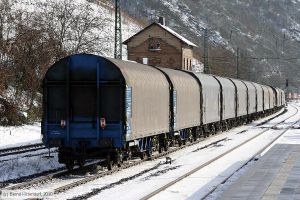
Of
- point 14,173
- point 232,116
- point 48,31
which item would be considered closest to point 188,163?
point 14,173

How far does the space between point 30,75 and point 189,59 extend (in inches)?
2178

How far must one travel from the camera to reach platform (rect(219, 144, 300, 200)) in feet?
43.0

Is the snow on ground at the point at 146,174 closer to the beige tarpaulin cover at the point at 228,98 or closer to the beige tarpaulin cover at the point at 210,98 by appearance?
the beige tarpaulin cover at the point at 210,98

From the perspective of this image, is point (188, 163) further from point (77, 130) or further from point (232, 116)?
point (232, 116)

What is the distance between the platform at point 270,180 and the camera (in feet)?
43.0

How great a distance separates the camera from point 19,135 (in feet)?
110

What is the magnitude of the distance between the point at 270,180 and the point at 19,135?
68.5 feet

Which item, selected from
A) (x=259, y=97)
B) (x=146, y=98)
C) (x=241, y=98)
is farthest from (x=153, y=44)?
(x=146, y=98)

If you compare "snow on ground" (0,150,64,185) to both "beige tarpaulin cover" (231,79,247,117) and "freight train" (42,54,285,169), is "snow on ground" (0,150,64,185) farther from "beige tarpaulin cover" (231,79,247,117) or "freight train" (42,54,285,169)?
"beige tarpaulin cover" (231,79,247,117)

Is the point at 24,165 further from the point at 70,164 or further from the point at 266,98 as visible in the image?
the point at 266,98

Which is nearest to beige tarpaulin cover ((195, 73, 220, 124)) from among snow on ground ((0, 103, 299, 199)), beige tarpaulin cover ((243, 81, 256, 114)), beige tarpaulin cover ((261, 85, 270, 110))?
snow on ground ((0, 103, 299, 199))

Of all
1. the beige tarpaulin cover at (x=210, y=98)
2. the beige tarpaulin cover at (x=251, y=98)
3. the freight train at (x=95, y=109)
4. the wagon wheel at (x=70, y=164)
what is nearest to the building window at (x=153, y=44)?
the beige tarpaulin cover at (x=251, y=98)

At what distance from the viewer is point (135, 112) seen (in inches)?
719

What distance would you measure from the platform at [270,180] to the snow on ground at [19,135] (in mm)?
13557
